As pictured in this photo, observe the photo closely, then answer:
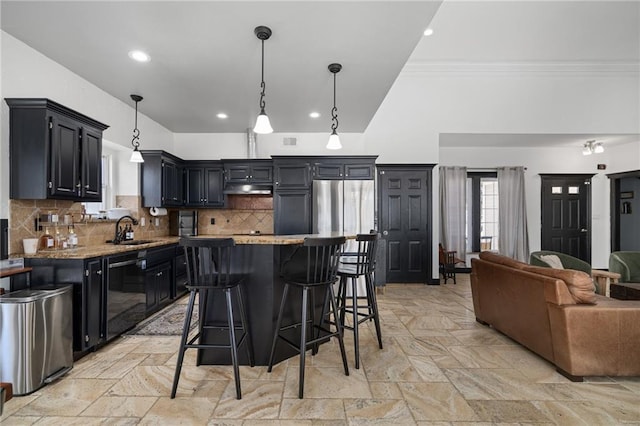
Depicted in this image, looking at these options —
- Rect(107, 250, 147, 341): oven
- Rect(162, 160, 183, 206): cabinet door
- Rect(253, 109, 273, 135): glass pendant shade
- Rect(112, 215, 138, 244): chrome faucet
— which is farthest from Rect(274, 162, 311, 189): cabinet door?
Rect(253, 109, 273, 135): glass pendant shade

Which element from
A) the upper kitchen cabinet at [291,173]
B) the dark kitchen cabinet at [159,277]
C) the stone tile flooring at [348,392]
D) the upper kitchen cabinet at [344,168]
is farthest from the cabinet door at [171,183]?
the stone tile flooring at [348,392]

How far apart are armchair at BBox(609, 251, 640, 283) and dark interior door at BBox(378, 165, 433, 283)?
2588 millimetres

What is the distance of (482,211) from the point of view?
7.02m

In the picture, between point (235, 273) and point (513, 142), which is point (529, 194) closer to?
point (513, 142)

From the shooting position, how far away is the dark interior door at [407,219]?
19.4 feet

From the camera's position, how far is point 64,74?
337cm

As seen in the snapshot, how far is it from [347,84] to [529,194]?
5.51 meters

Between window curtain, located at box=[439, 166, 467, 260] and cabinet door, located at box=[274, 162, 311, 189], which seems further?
window curtain, located at box=[439, 166, 467, 260]

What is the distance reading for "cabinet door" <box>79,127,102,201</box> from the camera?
323 cm

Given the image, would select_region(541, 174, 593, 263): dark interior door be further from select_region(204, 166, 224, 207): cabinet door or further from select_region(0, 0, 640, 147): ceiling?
select_region(204, 166, 224, 207): cabinet door

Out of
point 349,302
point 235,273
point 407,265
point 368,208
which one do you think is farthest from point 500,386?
point 407,265

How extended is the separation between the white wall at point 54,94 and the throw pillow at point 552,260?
5505 mm

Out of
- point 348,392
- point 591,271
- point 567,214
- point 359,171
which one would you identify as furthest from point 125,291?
point 567,214

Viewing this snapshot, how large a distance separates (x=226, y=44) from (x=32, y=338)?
280 centimetres
